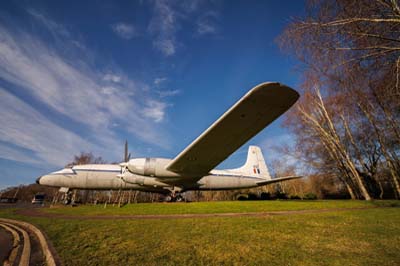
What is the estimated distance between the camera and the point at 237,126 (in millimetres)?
7000

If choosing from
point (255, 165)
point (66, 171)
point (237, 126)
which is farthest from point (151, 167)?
point (255, 165)

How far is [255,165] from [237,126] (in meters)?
15.2

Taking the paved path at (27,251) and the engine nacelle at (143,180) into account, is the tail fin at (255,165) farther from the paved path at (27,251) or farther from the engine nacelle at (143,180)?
the paved path at (27,251)

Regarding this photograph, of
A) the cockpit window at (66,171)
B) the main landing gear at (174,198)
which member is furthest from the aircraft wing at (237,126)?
the cockpit window at (66,171)

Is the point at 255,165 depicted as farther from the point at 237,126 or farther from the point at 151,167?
the point at 237,126

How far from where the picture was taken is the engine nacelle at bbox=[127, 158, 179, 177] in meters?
11.7

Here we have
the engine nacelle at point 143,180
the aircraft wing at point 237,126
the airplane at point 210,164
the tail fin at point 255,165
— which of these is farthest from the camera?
the tail fin at point 255,165

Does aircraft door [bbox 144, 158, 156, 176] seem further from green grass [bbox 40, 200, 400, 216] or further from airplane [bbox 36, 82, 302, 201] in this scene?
green grass [bbox 40, 200, 400, 216]

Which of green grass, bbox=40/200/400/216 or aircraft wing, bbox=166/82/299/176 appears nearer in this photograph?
aircraft wing, bbox=166/82/299/176

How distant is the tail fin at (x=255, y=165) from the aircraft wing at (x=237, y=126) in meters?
10.6

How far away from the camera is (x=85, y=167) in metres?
16.8

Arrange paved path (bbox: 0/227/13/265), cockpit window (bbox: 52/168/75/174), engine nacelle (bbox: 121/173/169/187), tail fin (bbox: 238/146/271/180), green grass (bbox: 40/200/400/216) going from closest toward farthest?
paved path (bbox: 0/227/13/265) < green grass (bbox: 40/200/400/216) < engine nacelle (bbox: 121/173/169/187) < cockpit window (bbox: 52/168/75/174) < tail fin (bbox: 238/146/271/180)

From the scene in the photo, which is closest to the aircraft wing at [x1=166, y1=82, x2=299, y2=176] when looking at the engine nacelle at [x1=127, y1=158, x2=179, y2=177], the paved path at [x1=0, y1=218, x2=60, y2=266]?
the engine nacelle at [x1=127, y1=158, x2=179, y2=177]

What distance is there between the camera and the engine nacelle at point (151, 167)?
38.3 feet
